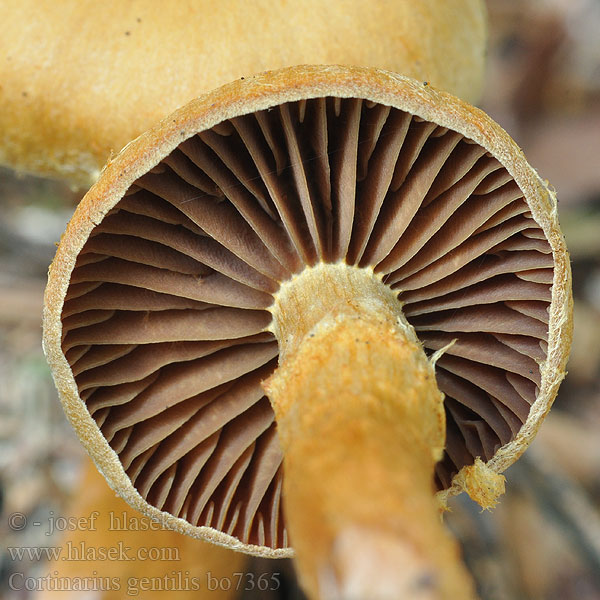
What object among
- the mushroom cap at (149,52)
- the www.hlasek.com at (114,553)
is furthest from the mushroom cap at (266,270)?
the www.hlasek.com at (114,553)

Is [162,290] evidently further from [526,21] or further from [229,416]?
[526,21]

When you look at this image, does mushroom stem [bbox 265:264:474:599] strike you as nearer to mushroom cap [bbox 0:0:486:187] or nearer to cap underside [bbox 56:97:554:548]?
cap underside [bbox 56:97:554:548]

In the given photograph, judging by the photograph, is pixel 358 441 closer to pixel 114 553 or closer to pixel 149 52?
pixel 149 52

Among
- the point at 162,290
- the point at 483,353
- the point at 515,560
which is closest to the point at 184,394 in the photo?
the point at 162,290

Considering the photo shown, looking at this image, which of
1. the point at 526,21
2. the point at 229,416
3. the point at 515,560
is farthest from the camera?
the point at 526,21

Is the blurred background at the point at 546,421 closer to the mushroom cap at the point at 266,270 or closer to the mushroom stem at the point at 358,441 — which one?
the mushroom cap at the point at 266,270

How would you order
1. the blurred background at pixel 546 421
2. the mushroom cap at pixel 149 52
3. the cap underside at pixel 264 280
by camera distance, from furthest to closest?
the blurred background at pixel 546 421
the mushroom cap at pixel 149 52
the cap underside at pixel 264 280
